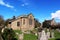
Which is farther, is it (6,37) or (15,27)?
(15,27)

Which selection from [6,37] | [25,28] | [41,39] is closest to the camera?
[41,39]

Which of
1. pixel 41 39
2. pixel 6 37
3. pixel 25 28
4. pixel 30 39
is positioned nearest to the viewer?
pixel 41 39

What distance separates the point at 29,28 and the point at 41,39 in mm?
46482

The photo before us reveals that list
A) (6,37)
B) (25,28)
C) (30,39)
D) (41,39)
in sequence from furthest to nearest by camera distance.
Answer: (25,28)
(30,39)
(6,37)
(41,39)

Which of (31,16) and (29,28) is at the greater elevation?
(31,16)

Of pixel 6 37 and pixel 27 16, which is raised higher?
pixel 27 16

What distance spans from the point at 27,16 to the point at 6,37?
34.5m

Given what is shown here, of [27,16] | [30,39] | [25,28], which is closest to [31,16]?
[27,16]

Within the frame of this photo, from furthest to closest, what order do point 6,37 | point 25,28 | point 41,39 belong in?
point 25,28 < point 6,37 < point 41,39

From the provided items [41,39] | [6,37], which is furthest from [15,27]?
[41,39]

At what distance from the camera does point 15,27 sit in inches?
2547

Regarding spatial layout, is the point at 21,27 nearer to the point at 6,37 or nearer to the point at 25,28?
the point at 25,28

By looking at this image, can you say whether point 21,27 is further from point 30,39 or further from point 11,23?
point 30,39

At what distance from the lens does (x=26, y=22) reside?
6500 cm
